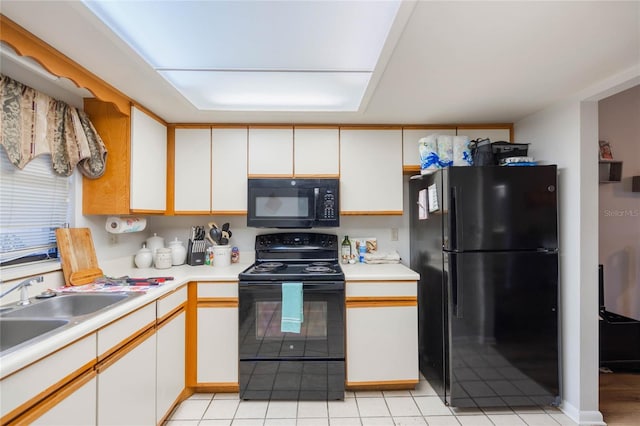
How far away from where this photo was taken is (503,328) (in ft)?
Result: 6.40

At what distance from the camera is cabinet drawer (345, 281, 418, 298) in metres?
2.15

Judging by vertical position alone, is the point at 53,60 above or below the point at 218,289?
above

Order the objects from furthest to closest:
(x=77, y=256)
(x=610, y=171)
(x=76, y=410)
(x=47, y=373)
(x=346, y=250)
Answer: (x=346, y=250)
(x=610, y=171)
(x=77, y=256)
(x=76, y=410)
(x=47, y=373)

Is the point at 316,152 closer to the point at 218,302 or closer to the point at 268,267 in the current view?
the point at 268,267

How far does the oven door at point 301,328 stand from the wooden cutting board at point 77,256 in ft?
3.09

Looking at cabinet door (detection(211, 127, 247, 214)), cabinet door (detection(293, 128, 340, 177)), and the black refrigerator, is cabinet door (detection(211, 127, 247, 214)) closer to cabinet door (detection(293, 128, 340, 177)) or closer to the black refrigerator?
cabinet door (detection(293, 128, 340, 177))

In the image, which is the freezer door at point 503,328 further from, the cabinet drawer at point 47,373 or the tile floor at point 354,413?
the cabinet drawer at point 47,373

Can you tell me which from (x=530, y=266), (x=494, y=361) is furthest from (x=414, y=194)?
(x=494, y=361)

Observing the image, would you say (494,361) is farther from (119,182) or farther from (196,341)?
(119,182)

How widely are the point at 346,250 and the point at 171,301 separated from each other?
4.80ft

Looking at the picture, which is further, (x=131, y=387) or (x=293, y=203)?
(x=293, y=203)

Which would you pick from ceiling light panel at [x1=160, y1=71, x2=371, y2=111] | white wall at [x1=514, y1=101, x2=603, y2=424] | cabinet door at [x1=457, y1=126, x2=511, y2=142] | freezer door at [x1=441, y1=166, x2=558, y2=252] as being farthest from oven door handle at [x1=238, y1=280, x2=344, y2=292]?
cabinet door at [x1=457, y1=126, x2=511, y2=142]

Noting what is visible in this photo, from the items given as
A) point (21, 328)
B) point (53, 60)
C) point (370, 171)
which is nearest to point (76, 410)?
point (21, 328)

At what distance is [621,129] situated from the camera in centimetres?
265
